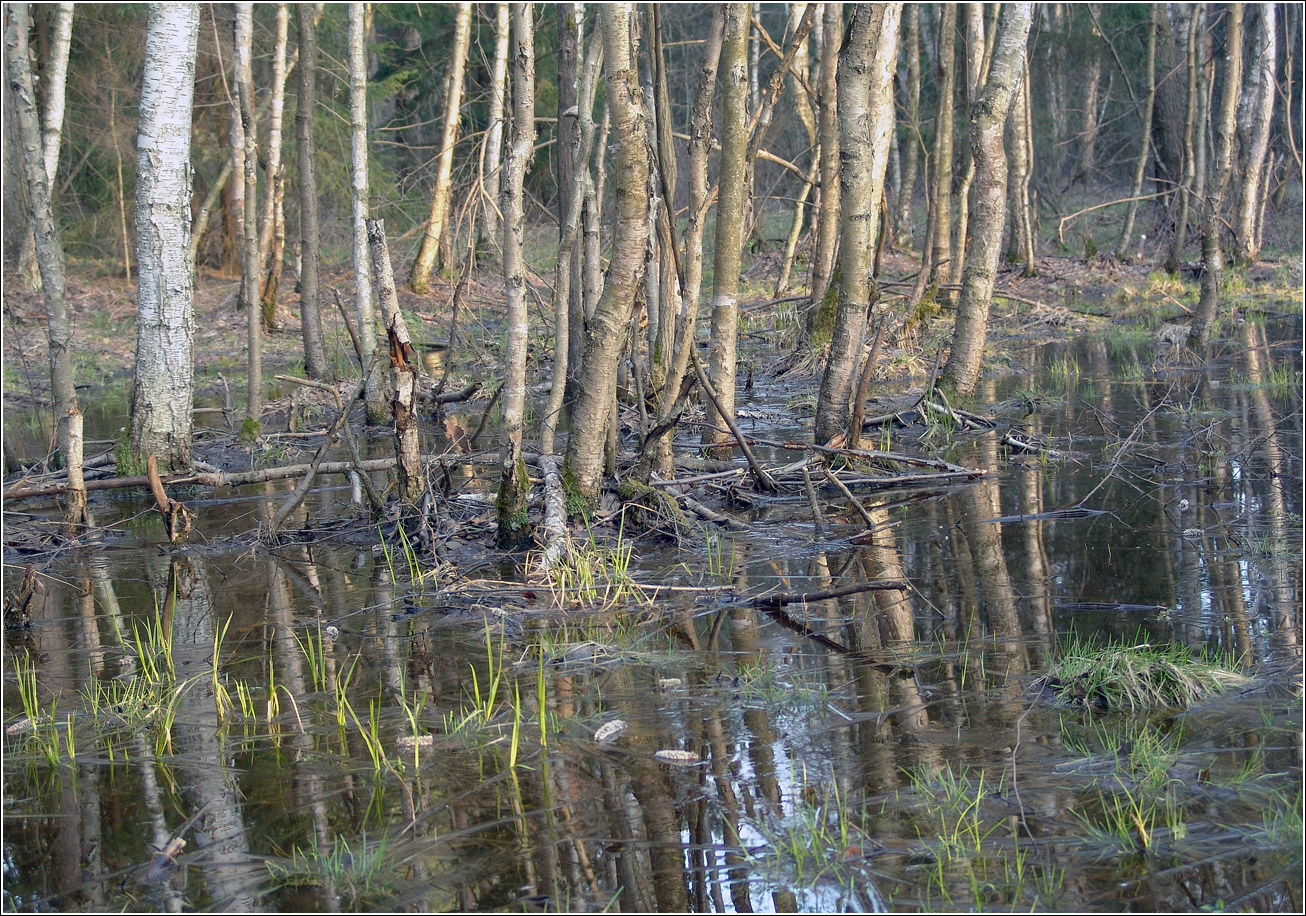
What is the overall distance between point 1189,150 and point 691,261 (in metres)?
13.9

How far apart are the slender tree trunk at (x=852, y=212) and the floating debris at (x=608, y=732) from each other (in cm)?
468

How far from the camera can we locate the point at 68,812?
380cm

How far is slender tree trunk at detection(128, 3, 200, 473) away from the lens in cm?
862

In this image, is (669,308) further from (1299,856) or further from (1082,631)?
(1299,856)

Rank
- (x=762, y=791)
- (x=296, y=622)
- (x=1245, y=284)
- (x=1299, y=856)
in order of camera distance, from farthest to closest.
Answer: (x=1245, y=284)
(x=296, y=622)
(x=762, y=791)
(x=1299, y=856)

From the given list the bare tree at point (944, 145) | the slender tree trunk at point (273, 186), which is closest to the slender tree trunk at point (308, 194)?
the slender tree trunk at point (273, 186)


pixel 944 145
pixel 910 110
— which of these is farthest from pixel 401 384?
pixel 910 110

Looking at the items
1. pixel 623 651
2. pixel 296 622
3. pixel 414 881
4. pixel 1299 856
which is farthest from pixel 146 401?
pixel 1299 856

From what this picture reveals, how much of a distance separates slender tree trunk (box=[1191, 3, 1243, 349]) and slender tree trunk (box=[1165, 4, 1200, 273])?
329 cm

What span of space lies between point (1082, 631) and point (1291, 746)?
1.22 m

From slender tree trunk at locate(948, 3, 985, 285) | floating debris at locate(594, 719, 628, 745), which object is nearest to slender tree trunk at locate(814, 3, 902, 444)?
floating debris at locate(594, 719, 628, 745)

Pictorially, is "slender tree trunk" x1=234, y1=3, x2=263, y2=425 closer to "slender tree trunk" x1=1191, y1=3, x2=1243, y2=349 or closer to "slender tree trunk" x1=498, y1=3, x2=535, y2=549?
"slender tree trunk" x1=498, y1=3, x2=535, y2=549

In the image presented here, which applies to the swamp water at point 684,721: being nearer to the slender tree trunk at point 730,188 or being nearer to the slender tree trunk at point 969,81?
the slender tree trunk at point 730,188

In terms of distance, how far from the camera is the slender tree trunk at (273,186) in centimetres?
1587
